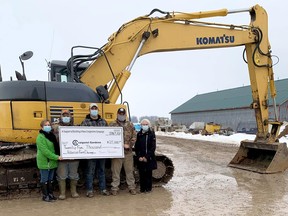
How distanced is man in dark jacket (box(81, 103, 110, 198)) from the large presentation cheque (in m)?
0.15

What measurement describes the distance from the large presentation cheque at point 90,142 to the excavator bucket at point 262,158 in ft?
14.5

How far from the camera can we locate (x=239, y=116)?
4338cm

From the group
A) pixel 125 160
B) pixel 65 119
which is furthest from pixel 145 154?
pixel 65 119

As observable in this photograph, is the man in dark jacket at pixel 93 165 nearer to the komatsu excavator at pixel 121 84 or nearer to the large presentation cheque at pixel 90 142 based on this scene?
the large presentation cheque at pixel 90 142

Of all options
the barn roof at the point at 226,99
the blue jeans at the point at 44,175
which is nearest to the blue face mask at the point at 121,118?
the blue jeans at the point at 44,175

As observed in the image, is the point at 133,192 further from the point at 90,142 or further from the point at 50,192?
the point at 50,192

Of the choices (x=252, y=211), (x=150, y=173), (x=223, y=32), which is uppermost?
(x=223, y=32)

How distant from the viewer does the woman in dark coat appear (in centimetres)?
748

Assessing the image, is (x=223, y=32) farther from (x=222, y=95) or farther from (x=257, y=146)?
(x=222, y=95)

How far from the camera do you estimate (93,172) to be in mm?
7367

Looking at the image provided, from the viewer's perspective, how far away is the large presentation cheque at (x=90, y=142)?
701cm

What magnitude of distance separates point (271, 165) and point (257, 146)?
2.71ft

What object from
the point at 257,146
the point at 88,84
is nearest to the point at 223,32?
the point at 257,146

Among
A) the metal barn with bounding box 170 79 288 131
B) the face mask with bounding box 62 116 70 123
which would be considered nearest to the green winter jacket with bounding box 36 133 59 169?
the face mask with bounding box 62 116 70 123
